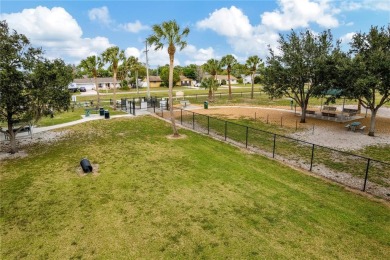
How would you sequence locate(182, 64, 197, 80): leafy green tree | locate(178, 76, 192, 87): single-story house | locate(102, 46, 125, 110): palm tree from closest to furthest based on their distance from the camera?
locate(102, 46, 125, 110): palm tree, locate(178, 76, 192, 87): single-story house, locate(182, 64, 197, 80): leafy green tree

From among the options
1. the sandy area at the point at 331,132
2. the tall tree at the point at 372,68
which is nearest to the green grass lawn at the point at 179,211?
the sandy area at the point at 331,132

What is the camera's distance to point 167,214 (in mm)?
8906

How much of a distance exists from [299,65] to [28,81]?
869 inches

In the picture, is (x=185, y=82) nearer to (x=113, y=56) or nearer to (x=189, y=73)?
(x=189, y=73)

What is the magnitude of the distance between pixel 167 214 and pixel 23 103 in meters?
10.6

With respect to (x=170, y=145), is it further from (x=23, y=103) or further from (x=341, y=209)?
(x=341, y=209)

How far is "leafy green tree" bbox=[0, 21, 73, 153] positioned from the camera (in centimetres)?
1284

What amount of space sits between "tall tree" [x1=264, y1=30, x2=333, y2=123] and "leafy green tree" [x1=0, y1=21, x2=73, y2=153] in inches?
762

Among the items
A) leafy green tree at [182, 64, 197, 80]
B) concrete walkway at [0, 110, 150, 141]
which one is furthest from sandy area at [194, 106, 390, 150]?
leafy green tree at [182, 64, 197, 80]

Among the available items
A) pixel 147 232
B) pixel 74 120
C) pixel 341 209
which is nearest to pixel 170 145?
pixel 147 232

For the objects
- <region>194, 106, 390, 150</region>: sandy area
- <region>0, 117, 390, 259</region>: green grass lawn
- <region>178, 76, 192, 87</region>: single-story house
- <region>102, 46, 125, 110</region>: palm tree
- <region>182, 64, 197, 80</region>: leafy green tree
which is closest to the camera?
<region>0, 117, 390, 259</region>: green grass lawn

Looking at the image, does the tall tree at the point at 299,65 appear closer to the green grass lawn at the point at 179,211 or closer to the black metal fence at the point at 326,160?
the black metal fence at the point at 326,160

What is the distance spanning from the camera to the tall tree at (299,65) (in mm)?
24094

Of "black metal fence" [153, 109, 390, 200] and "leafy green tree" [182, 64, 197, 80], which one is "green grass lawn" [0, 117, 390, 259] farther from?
"leafy green tree" [182, 64, 197, 80]
